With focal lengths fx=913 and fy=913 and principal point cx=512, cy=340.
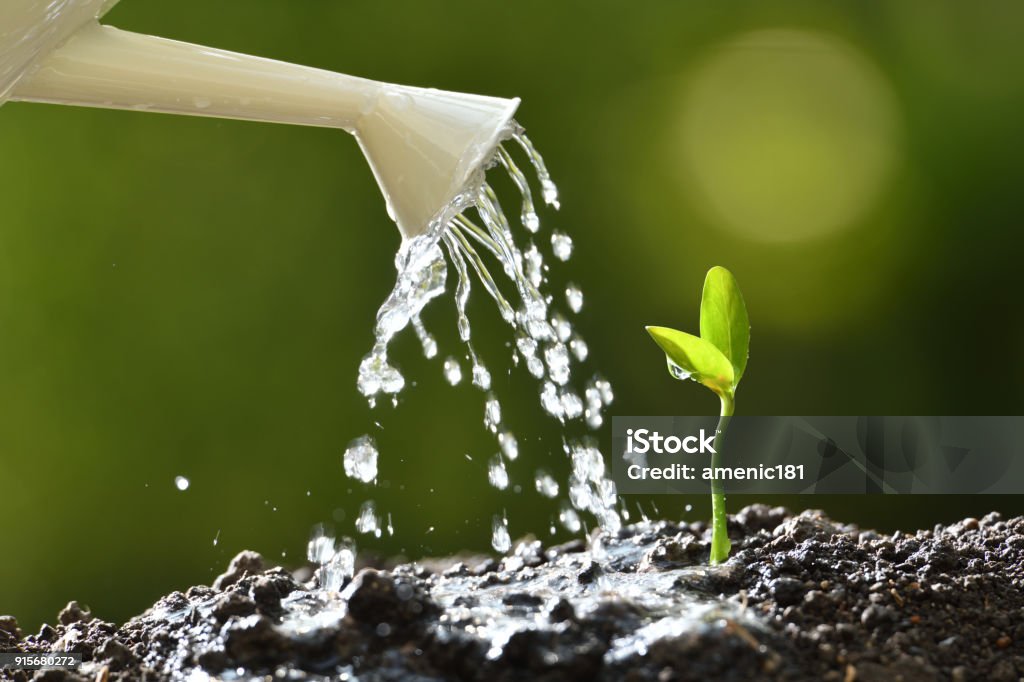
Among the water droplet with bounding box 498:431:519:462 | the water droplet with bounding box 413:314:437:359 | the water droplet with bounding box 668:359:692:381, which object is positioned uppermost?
the water droplet with bounding box 413:314:437:359

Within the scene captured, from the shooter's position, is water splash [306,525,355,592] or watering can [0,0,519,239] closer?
watering can [0,0,519,239]

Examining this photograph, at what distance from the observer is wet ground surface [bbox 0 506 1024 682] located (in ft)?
2.00

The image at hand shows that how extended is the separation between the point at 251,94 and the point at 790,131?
6.16 feet

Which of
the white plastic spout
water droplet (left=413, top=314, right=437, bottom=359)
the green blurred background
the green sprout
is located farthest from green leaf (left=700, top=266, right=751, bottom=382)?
the green blurred background

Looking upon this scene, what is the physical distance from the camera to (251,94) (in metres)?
0.67

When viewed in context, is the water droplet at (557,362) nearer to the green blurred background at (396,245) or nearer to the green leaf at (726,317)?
the green leaf at (726,317)

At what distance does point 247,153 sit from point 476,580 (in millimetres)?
1707

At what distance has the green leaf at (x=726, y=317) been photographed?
92 centimetres

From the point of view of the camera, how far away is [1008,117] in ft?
7.47

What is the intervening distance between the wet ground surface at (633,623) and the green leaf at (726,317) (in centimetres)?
19

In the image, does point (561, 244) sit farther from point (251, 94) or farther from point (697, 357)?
point (251, 94)

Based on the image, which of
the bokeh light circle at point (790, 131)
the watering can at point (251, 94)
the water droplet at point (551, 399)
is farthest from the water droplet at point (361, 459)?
the bokeh light circle at point (790, 131)

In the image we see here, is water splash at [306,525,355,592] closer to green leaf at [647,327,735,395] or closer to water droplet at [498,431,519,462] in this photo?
water droplet at [498,431,519,462]

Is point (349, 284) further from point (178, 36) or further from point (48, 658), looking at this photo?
point (48, 658)
